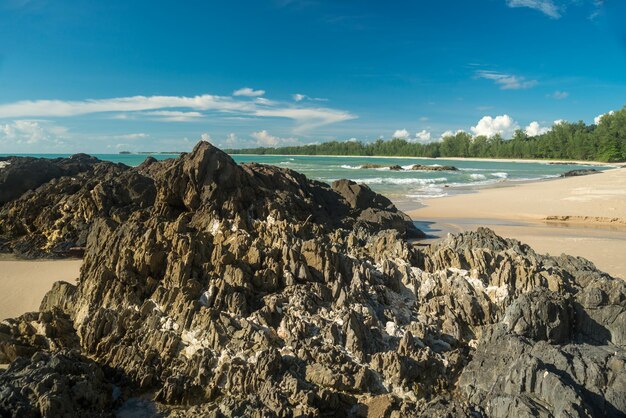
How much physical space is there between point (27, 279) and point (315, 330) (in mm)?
7926

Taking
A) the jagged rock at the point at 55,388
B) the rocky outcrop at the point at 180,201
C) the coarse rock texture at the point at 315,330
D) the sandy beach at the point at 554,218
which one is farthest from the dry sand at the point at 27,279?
the sandy beach at the point at 554,218

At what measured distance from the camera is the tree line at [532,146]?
81.7 meters

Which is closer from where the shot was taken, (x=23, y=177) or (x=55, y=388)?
(x=55, y=388)

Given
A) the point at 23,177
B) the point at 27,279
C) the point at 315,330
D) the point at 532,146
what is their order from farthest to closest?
1. the point at 532,146
2. the point at 23,177
3. the point at 27,279
4. the point at 315,330

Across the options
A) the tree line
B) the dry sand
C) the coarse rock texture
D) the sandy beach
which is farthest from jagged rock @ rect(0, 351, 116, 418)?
the tree line

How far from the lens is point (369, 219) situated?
12.0 metres

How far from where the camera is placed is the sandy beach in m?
11.8

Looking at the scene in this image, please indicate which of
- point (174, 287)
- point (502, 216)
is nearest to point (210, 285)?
point (174, 287)

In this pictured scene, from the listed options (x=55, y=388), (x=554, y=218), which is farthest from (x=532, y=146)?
(x=55, y=388)

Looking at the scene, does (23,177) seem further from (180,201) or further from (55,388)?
(55,388)

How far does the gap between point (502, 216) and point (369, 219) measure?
9.75m

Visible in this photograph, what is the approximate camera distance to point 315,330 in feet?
14.9

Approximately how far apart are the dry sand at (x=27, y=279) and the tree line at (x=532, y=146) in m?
93.0

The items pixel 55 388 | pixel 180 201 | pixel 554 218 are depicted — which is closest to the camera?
pixel 55 388
